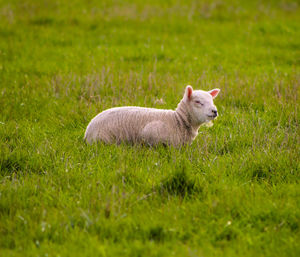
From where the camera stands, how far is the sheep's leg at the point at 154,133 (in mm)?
4957

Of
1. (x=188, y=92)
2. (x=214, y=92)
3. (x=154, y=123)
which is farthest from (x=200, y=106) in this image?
(x=154, y=123)

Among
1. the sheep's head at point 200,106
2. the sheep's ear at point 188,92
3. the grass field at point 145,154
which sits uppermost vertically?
the sheep's ear at point 188,92

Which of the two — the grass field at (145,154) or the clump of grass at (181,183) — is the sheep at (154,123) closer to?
the grass field at (145,154)

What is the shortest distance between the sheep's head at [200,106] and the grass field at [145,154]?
37 cm

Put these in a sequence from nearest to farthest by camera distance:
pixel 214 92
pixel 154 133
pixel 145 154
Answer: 1. pixel 145 154
2. pixel 154 133
3. pixel 214 92

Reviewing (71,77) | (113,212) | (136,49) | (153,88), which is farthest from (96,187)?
(136,49)

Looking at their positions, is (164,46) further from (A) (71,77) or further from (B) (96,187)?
(B) (96,187)

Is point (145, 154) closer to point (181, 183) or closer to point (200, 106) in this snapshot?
point (181, 183)

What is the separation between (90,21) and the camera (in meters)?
12.3

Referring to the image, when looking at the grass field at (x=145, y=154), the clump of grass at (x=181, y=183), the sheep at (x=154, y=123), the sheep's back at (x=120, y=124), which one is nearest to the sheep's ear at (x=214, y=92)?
the sheep at (x=154, y=123)

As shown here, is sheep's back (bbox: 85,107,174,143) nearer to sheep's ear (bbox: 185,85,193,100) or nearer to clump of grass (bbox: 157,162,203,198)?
sheep's ear (bbox: 185,85,193,100)

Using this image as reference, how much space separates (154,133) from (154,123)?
0.48 ft

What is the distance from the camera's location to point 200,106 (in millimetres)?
4988

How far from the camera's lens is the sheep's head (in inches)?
193
